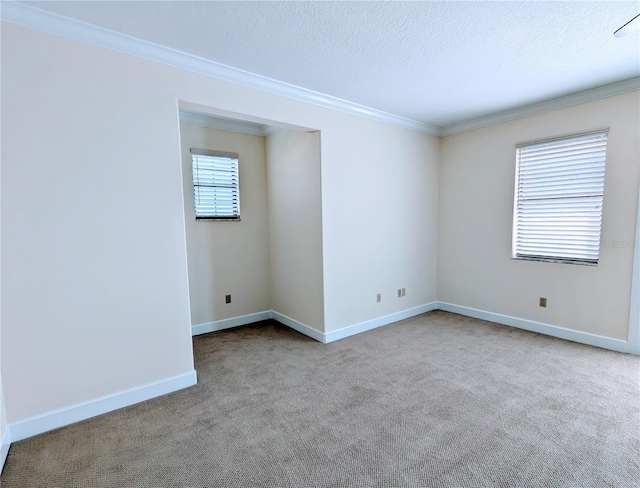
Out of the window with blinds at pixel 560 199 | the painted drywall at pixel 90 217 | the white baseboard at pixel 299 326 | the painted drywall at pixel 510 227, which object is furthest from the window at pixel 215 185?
the window with blinds at pixel 560 199

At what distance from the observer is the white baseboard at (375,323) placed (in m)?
3.67

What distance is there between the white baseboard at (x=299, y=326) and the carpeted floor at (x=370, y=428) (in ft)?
1.22

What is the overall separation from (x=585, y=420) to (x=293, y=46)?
338cm

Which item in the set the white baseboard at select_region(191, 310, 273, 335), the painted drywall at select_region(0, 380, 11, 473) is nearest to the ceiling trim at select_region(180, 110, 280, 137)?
the white baseboard at select_region(191, 310, 273, 335)

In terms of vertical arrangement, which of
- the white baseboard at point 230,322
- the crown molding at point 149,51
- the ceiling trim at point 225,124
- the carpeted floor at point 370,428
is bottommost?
the carpeted floor at point 370,428

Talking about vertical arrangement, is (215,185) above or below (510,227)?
above

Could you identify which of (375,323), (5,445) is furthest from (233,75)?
(375,323)

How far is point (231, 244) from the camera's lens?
418 cm

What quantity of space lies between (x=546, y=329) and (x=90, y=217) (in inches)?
187

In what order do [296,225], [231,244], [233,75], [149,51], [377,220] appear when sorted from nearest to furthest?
[149,51] < [233,75] < [296,225] < [377,220] < [231,244]

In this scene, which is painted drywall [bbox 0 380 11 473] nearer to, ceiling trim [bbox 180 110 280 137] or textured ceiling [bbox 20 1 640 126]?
textured ceiling [bbox 20 1 640 126]

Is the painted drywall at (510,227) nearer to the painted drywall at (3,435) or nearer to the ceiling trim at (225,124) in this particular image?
the ceiling trim at (225,124)

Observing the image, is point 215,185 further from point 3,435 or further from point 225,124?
point 3,435

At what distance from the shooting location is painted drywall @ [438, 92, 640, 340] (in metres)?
3.18
